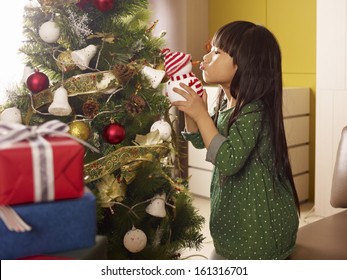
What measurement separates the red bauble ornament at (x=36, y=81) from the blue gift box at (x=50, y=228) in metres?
1.00

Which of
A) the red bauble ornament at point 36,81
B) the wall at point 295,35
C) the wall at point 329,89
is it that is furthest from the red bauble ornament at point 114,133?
the wall at point 295,35

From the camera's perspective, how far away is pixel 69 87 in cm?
171

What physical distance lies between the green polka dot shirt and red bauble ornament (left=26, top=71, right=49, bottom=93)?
0.55 m

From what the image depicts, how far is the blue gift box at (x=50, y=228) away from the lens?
71cm

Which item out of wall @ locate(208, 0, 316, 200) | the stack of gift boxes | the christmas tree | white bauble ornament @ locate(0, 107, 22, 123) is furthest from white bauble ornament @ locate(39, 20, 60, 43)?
wall @ locate(208, 0, 316, 200)

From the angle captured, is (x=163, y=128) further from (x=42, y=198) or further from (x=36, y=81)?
(x=42, y=198)

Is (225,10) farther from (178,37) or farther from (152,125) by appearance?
(152,125)

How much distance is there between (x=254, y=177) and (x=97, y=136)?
0.53 metres

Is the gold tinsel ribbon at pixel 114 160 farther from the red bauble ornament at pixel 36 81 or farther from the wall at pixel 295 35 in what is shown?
the wall at pixel 295 35

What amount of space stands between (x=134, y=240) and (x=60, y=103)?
0.48m

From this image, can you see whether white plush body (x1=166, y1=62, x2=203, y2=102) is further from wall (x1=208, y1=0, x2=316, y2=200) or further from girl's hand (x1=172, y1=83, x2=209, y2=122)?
wall (x1=208, y1=0, x2=316, y2=200)

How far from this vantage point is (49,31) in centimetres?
169

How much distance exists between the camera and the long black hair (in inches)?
61.1
